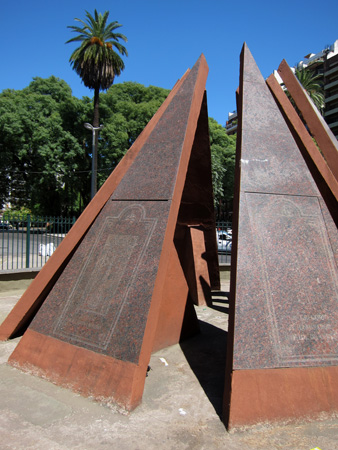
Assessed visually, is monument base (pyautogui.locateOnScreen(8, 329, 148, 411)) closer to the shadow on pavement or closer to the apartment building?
the shadow on pavement

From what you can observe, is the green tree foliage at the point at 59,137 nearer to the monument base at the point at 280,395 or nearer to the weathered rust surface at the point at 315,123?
the weathered rust surface at the point at 315,123

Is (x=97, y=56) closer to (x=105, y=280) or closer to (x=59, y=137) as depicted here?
(x=59, y=137)

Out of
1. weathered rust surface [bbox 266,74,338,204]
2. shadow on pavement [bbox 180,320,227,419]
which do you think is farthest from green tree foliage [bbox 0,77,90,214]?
weathered rust surface [bbox 266,74,338,204]

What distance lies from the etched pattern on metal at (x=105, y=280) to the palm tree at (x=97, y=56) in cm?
1817

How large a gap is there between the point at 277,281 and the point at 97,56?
20597 millimetres

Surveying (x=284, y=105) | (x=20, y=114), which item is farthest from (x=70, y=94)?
(x=284, y=105)

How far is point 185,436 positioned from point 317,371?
1.29 metres

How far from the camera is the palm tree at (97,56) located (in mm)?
20547

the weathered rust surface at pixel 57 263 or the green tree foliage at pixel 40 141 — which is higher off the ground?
the green tree foliage at pixel 40 141

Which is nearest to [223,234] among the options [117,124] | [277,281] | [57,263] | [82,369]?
[57,263]

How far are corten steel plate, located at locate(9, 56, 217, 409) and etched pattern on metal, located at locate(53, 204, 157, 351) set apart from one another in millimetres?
12

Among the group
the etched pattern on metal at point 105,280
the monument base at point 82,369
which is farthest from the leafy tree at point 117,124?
the monument base at point 82,369

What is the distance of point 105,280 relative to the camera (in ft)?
12.7

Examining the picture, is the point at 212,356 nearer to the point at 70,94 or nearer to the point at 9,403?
the point at 9,403
